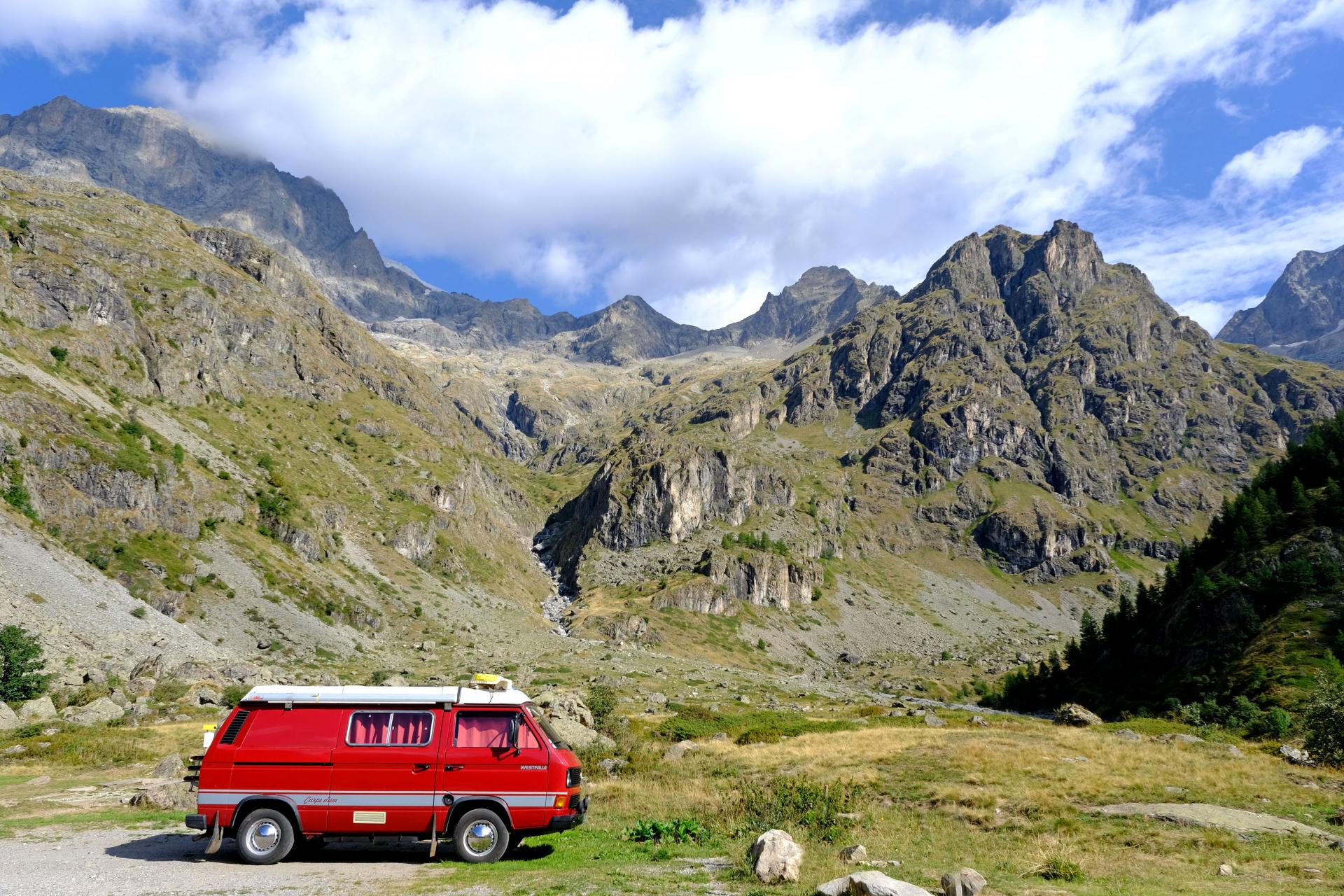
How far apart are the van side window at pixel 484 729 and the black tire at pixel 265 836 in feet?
14.7

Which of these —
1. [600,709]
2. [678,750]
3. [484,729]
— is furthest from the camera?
[600,709]

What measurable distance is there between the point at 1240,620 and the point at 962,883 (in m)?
107

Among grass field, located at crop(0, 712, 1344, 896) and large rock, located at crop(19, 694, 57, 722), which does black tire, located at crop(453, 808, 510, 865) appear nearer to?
grass field, located at crop(0, 712, 1344, 896)

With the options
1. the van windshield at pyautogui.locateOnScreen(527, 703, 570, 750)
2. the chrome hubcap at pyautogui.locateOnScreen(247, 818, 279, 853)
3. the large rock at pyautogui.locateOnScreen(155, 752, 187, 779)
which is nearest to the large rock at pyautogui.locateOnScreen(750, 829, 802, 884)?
the van windshield at pyautogui.locateOnScreen(527, 703, 570, 750)

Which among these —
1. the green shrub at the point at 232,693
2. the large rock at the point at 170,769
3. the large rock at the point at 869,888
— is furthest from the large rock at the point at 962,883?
the green shrub at the point at 232,693

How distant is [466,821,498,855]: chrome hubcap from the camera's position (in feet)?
57.3

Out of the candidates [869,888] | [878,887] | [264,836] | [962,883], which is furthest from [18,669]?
[962,883]

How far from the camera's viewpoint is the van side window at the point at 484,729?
17.6 m

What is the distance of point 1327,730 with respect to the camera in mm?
36031

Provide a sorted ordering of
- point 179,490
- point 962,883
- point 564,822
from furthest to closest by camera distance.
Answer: point 179,490
point 564,822
point 962,883

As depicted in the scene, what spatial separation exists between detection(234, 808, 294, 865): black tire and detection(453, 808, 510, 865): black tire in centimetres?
403

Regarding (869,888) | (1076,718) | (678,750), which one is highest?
(869,888)

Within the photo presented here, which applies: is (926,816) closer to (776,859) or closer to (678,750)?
(776,859)

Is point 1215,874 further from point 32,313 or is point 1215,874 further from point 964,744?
point 32,313
